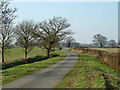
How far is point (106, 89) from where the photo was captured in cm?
725

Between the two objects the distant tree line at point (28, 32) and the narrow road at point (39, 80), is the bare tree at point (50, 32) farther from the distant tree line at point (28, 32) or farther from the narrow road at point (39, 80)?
the narrow road at point (39, 80)

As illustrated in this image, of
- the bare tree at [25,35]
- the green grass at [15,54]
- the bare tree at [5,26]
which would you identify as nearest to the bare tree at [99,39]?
the green grass at [15,54]

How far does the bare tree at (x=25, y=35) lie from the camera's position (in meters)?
28.4

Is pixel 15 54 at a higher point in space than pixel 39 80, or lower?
lower

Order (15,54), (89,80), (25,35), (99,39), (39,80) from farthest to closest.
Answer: (99,39)
(15,54)
(25,35)
(39,80)
(89,80)

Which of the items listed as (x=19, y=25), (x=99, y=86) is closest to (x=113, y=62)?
(x=99, y=86)

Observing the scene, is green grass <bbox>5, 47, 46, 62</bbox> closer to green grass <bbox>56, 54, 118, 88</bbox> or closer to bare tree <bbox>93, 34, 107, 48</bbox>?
green grass <bbox>56, 54, 118, 88</bbox>

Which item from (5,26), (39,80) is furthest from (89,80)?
(5,26)

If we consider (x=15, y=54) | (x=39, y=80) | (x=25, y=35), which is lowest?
(x=15, y=54)

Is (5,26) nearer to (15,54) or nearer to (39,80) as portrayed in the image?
(39,80)

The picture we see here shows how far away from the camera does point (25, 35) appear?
95.3ft

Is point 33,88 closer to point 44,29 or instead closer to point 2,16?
point 2,16

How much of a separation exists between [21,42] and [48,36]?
7669 mm

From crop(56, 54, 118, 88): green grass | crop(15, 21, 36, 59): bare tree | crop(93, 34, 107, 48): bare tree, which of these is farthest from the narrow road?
crop(93, 34, 107, 48): bare tree
